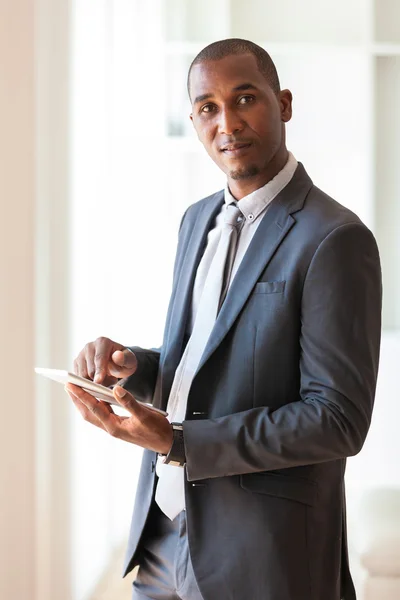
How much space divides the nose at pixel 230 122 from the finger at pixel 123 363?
484 millimetres

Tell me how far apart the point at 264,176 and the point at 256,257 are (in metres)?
0.20

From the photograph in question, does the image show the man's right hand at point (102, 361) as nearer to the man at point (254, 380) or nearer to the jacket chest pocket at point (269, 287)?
the man at point (254, 380)

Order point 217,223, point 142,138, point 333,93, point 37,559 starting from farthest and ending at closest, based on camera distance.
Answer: point 333,93
point 142,138
point 37,559
point 217,223

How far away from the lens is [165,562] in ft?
4.95

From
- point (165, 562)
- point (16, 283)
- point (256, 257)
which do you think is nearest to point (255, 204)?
point (256, 257)

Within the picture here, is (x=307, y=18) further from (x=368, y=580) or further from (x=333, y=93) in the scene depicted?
(x=368, y=580)

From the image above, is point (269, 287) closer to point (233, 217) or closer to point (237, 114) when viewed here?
point (233, 217)

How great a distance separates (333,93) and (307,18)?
421 mm

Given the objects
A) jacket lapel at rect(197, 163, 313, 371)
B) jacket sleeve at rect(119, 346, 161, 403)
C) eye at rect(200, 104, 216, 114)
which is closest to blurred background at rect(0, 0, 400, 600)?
jacket sleeve at rect(119, 346, 161, 403)

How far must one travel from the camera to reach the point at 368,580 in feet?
8.66

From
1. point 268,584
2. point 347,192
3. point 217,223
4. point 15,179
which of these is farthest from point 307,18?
point 268,584

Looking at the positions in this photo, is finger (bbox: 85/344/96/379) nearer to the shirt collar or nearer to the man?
the man

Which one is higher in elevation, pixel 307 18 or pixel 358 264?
pixel 307 18

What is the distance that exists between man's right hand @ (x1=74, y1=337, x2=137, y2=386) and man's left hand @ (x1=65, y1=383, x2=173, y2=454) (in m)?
0.19
